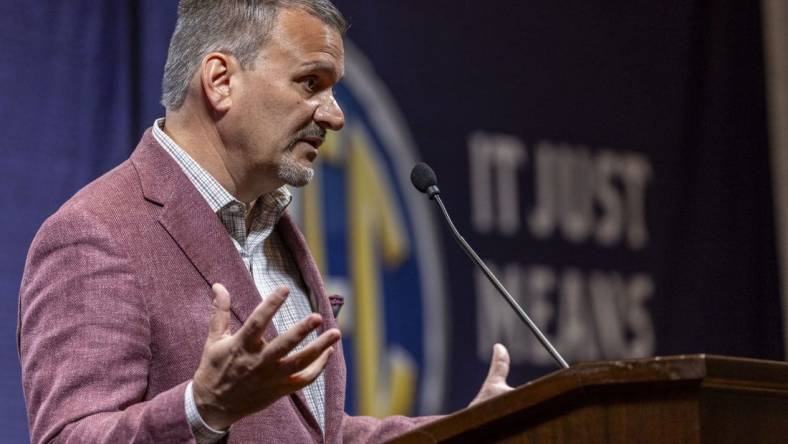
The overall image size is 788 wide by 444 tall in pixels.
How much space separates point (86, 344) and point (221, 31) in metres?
0.72

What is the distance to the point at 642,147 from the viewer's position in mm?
4355

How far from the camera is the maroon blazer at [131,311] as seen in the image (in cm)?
172

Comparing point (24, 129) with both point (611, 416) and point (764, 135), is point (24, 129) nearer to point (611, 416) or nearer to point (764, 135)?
point (611, 416)

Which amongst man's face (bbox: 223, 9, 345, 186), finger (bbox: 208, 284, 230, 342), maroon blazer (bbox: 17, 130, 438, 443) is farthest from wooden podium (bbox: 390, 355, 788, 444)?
man's face (bbox: 223, 9, 345, 186)

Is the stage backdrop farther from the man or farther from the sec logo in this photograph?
the man

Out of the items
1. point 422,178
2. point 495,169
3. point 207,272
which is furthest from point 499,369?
point 495,169

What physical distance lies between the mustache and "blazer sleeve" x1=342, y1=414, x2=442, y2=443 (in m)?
0.51

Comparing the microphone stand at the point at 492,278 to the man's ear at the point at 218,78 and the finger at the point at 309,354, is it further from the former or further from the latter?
the finger at the point at 309,354

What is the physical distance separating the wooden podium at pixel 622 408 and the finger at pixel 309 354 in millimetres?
150

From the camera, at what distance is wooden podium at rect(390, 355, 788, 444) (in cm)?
140

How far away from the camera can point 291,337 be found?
146cm

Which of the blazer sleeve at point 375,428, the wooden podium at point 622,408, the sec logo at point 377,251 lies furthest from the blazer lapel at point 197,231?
the sec logo at point 377,251

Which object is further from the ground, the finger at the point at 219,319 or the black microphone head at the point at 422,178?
the black microphone head at the point at 422,178

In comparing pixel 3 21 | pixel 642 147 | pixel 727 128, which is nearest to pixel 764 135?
pixel 727 128
